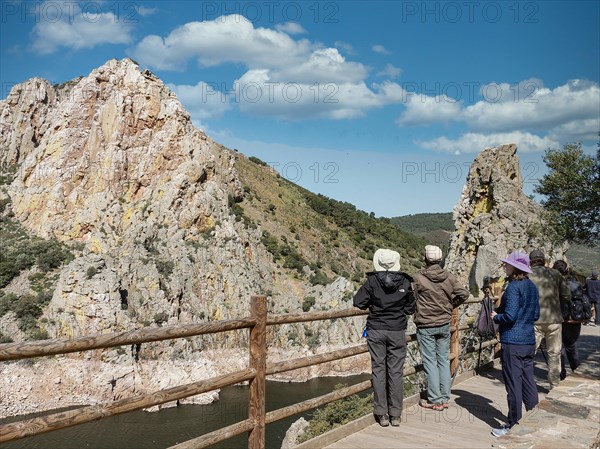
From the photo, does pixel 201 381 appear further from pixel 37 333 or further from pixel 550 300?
pixel 37 333

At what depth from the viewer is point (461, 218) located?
20.4m

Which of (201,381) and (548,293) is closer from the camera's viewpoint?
(201,381)

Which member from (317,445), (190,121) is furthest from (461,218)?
(190,121)

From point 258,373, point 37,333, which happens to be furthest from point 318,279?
point 258,373

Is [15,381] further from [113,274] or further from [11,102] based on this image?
[11,102]

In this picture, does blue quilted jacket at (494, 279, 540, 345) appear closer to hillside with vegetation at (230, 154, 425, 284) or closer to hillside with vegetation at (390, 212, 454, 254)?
hillside with vegetation at (230, 154, 425, 284)

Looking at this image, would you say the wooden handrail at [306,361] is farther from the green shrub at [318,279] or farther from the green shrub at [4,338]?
the green shrub at [318,279]

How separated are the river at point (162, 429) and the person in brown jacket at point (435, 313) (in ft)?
69.3

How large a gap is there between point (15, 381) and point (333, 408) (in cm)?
2420

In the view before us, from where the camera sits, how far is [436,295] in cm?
583

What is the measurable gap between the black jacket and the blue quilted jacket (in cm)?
102

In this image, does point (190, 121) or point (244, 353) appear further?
point (190, 121)

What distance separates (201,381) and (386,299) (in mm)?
2159

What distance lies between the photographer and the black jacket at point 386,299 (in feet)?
16.6
